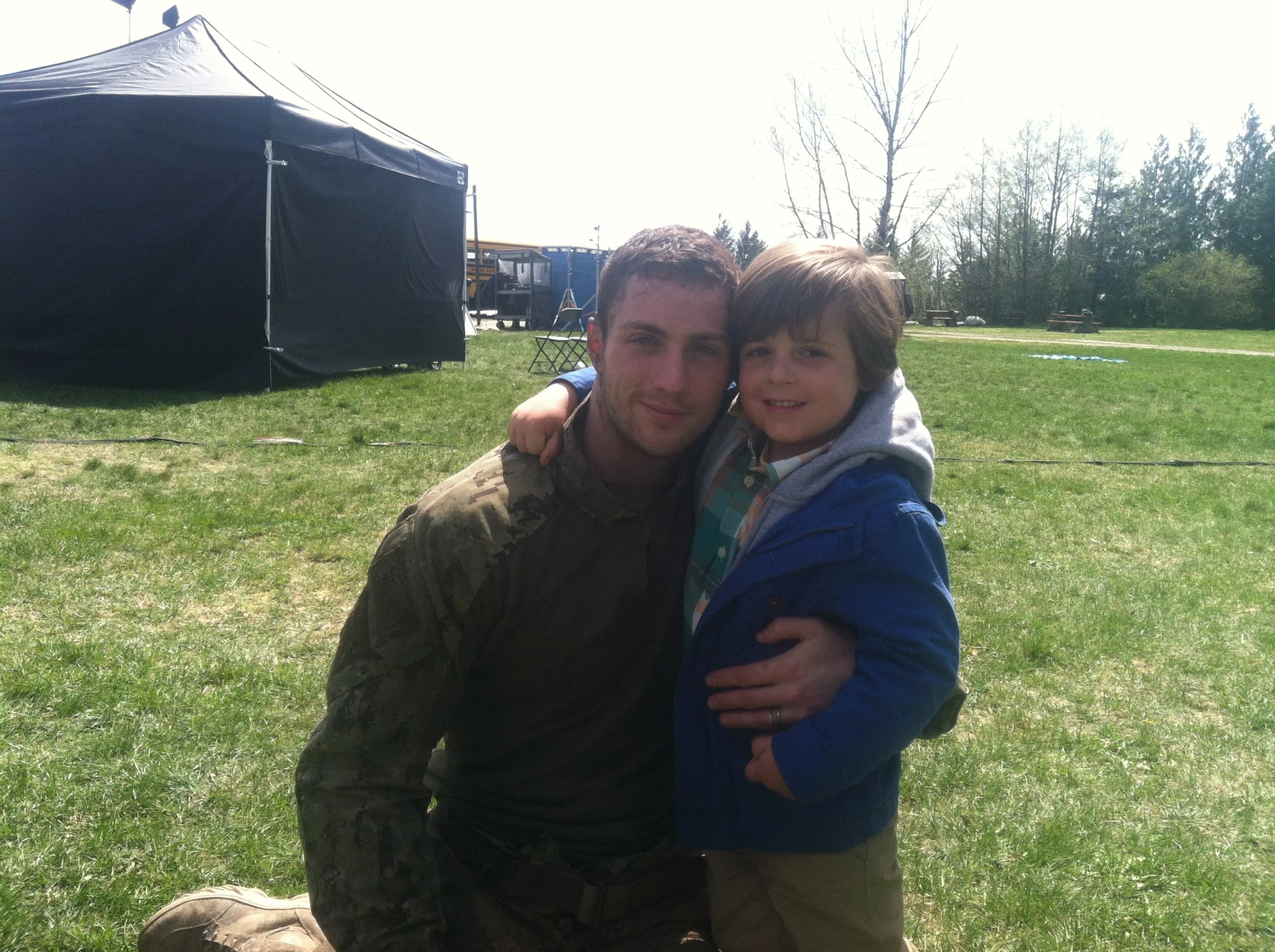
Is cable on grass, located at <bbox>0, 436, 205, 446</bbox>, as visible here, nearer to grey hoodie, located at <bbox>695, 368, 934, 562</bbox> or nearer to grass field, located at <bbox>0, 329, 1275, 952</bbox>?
grass field, located at <bbox>0, 329, 1275, 952</bbox>

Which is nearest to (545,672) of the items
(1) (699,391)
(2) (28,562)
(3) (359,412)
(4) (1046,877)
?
(1) (699,391)

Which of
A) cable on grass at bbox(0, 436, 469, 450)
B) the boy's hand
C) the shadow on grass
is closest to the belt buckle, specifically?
the boy's hand

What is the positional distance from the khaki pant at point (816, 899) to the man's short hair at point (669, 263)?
114 cm

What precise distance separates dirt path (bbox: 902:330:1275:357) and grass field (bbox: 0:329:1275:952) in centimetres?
1936

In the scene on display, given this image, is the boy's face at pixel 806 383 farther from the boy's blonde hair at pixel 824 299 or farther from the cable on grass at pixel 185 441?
the cable on grass at pixel 185 441

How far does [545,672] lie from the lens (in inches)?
75.0

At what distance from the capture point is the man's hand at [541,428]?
6.48ft

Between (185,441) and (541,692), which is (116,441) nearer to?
(185,441)

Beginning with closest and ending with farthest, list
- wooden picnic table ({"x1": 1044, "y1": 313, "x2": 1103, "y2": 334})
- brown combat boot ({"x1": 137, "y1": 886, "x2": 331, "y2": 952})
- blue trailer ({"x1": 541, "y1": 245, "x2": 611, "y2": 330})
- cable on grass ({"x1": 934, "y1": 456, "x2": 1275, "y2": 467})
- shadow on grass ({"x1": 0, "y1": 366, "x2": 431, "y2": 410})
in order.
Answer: brown combat boot ({"x1": 137, "y1": 886, "x2": 331, "y2": 952}) → cable on grass ({"x1": 934, "y1": 456, "x2": 1275, "y2": 467}) → shadow on grass ({"x1": 0, "y1": 366, "x2": 431, "y2": 410}) → blue trailer ({"x1": 541, "y1": 245, "x2": 611, "y2": 330}) → wooden picnic table ({"x1": 1044, "y1": 313, "x2": 1103, "y2": 334})

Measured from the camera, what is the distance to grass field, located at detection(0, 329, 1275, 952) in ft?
9.20

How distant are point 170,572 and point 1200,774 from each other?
4.67 meters

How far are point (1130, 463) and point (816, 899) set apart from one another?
8672mm

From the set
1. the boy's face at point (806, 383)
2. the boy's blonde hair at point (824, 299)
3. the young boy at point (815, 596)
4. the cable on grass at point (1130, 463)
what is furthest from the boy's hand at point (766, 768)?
the cable on grass at point (1130, 463)

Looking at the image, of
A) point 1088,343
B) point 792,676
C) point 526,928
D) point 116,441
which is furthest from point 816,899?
point 1088,343
